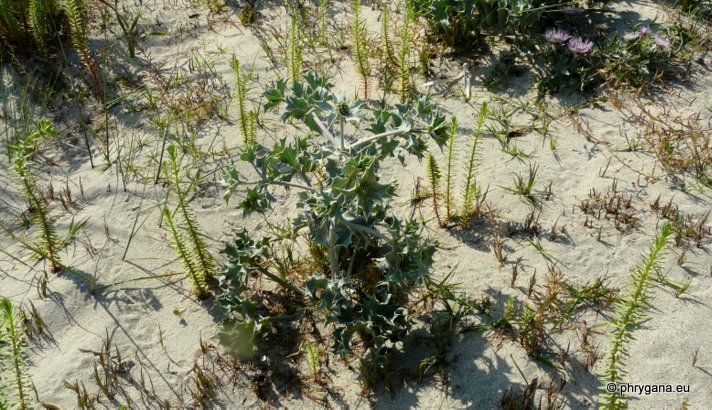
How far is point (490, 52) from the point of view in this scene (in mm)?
5254

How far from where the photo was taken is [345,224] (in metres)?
3.16

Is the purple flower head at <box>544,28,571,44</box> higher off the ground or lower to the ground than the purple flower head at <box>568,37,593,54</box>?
higher

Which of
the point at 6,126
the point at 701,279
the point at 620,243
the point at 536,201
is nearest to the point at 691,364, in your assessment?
the point at 701,279

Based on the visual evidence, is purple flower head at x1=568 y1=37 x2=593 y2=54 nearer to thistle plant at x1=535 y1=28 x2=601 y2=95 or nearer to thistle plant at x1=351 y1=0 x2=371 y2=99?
thistle plant at x1=535 y1=28 x2=601 y2=95

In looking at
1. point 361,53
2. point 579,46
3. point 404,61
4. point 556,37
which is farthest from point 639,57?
point 361,53

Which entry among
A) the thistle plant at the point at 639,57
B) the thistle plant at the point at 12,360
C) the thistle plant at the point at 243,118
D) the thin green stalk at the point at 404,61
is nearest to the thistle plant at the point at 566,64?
the thistle plant at the point at 639,57

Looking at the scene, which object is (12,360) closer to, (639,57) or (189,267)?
(189,267)

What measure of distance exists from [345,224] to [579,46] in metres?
2.63

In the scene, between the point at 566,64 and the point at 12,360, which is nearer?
the point at 12,360

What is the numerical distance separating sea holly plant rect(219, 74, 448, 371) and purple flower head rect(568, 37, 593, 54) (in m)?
2.00

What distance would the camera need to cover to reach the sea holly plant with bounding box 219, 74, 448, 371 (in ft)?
9.99

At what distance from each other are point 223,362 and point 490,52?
10.4ft

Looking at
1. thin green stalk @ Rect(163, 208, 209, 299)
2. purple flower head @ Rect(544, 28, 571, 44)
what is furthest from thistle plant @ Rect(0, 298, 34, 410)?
purple flower head @ Rect(544, 28, 571, 44)

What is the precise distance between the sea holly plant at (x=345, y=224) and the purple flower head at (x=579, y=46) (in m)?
2.00
